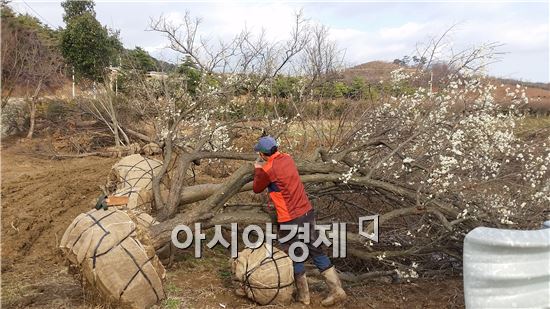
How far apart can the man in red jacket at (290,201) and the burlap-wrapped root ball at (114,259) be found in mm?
1270

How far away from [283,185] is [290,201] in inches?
7.0

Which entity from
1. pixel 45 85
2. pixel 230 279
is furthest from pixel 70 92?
pixel 230 279

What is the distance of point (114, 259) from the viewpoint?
12.9ft

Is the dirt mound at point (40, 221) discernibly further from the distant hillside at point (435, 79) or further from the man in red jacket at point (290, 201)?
the distant hillside at point (435, 79)

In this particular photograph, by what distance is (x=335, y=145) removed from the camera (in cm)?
714

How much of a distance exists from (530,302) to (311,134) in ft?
23.7

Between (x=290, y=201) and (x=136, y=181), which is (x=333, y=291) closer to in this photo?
(x=290, y=201)

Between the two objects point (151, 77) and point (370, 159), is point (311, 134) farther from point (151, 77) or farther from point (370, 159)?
point (151, 77)

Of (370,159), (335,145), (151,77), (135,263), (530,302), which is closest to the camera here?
(530,302)

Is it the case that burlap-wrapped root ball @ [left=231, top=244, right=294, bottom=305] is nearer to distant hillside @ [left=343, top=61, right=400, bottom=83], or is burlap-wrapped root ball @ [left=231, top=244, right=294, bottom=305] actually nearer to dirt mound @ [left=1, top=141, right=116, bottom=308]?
dirt mound @ [left=1, top=141, right=116, bottom=308]

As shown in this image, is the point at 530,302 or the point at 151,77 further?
the point at 151,77

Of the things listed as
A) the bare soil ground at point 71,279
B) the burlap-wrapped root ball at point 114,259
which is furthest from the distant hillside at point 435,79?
the burlap-wrapped root ball at point 114,259

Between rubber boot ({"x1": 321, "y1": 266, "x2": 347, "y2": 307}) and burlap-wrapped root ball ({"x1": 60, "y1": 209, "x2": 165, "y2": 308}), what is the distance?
5.22 ft

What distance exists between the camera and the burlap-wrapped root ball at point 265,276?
4527 millimetres
